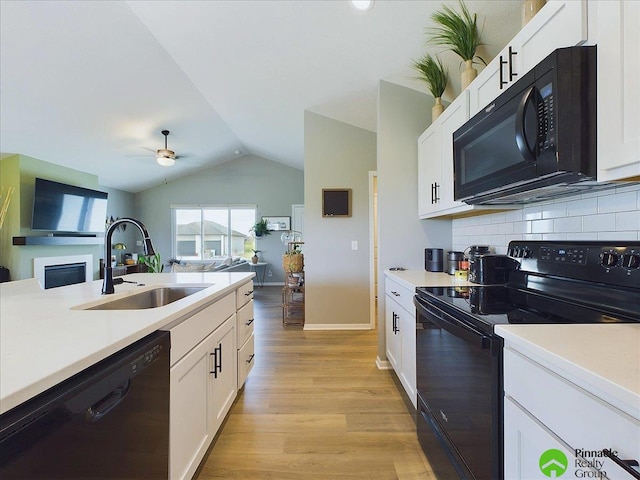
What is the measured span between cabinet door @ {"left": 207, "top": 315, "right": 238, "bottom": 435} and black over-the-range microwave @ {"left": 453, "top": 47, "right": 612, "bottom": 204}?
166cm

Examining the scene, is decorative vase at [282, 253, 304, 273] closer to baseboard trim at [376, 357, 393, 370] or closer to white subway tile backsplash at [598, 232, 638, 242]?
baseboard trim at [376, 357, 393, 370]

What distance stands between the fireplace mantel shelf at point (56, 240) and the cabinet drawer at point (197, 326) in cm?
438

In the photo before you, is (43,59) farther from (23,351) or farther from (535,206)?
(535,206)

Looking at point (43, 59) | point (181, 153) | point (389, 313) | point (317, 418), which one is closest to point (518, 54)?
point (389, 313)

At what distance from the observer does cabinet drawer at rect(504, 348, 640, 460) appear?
568 millimetres

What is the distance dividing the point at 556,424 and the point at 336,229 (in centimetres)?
320

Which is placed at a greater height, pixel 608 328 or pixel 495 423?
pixel 608 328

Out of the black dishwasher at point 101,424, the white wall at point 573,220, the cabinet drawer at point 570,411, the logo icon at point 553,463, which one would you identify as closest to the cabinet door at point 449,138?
the white wall at point 573,220

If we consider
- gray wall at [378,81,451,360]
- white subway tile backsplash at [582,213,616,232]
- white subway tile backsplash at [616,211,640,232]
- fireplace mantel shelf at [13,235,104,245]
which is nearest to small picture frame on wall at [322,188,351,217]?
gray wall at [378,81,451,360]

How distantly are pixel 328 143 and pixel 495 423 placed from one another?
11.3 ft

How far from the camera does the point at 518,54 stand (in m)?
1.37

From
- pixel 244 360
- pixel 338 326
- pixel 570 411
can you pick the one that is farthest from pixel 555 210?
pixel 338 326

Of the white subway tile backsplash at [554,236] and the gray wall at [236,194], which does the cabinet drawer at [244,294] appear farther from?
the gray wall at [236,194]

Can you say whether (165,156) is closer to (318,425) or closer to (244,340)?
(244,340)
